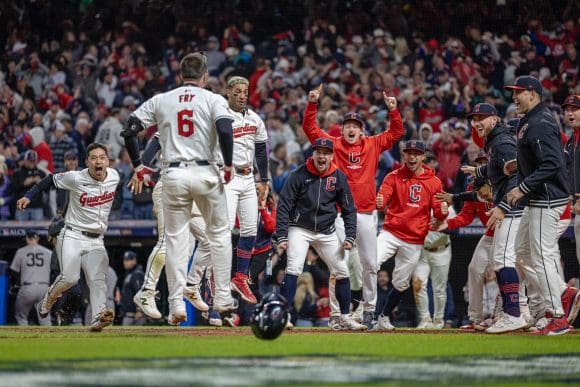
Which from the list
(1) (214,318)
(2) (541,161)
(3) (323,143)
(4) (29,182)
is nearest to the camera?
(2) (541,161)

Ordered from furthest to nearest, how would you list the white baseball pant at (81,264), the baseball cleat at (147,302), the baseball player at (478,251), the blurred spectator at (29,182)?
the blurred spectator at (29,182) < the baseball player at (478,251) < the white baseball pant at (81,264) < the baseball cleat at (147,302)

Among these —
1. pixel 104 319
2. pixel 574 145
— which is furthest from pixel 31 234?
pixel 574 145

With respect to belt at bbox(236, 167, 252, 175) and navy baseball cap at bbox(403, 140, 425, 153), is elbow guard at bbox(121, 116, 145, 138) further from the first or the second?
navy baseball cap at bbox(403, 140, 425, 153)

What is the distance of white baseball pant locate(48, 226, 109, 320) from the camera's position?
33.2ft

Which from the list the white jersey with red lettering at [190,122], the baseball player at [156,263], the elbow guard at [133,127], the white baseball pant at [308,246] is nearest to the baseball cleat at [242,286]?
the baseball player at [156,263]

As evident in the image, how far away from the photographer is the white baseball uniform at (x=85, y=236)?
10.2 meters

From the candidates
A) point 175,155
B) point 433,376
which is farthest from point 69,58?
point 433,376

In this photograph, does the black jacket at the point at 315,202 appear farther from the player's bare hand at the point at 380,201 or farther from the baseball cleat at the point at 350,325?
the baseball cleat at the point at 350,325

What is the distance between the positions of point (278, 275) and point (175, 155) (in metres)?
7.14

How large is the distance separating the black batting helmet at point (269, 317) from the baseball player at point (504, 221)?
2823mm

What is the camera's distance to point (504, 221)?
32.1 feet

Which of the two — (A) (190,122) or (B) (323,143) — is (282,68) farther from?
(A) (190,122)

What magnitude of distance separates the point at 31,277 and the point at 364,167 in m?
6.40

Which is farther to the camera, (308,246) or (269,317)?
(308,246)
